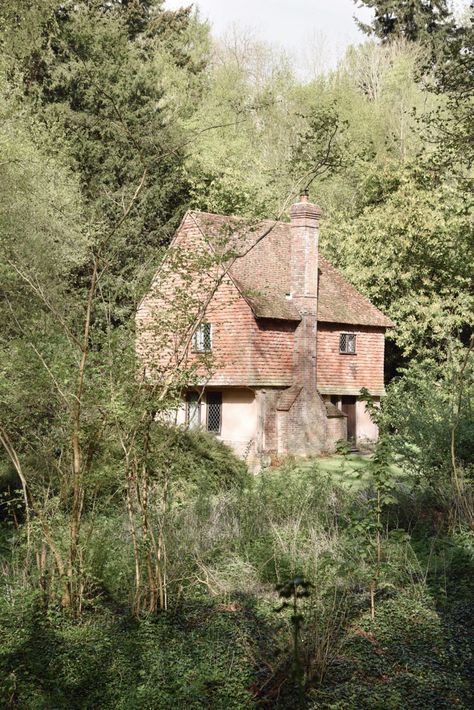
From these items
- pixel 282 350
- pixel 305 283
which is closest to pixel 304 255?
pixel 305 283

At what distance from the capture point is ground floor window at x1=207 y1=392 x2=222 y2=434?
100 feet

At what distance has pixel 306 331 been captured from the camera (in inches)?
1200

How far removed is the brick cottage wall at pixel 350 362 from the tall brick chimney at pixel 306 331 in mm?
991

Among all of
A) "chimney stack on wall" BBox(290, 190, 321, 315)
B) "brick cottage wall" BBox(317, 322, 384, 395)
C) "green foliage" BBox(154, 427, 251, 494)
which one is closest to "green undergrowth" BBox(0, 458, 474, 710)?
"green foliage" BBox(154, 427, 251, 494)

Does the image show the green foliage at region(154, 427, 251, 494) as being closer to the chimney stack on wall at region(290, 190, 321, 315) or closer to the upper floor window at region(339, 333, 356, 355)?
the chimney stack on wall at region(290, 190, 321, 315)

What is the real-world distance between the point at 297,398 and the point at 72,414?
2168 centimetres

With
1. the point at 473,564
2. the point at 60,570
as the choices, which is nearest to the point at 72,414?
the point at 60,570

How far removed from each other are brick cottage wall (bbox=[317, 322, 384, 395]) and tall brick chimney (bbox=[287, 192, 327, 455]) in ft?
3.25

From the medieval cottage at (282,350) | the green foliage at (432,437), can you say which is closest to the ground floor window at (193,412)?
the medieval cottage at (282,350)

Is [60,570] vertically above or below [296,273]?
below

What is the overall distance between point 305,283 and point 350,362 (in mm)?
4151

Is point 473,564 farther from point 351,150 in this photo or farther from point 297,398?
point 351,150

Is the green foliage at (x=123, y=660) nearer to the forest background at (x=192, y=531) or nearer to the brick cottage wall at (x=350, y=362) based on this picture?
the forest background at (x=192, y=531)

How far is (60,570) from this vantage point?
28.4 ft
